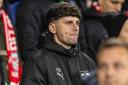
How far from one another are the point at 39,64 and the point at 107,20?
272cm

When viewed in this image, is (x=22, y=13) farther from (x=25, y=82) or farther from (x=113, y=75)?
(x=113, y=75)

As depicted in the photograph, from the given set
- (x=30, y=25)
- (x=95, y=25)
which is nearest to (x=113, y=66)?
(x=30, y=25)

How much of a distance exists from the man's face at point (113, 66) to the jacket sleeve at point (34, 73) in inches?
93.8

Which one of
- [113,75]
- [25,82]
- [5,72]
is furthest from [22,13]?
[113,75]

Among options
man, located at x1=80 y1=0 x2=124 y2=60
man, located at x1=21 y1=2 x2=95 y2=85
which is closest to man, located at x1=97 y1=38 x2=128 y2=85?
man, located at x1=21 y1=2 x2=95 y2=85

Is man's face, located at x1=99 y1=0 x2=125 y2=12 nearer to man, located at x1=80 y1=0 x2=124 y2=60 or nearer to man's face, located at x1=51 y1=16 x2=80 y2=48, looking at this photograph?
man, located at x1=80 y1=0 x2=124 y2=60

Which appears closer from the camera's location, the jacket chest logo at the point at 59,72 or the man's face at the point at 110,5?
the jacket chest logo at the point at 59,72

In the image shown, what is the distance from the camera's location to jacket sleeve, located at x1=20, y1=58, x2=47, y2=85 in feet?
18.1

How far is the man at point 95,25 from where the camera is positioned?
7.33m

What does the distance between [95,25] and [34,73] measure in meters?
2.22

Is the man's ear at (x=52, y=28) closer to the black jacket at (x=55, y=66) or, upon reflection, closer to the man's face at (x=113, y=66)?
the black jacket at (x=55, y=66)

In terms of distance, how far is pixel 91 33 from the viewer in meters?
7.45

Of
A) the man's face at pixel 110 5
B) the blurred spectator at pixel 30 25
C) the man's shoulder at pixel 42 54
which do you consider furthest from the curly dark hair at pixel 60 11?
the man's face at pixel 110 5

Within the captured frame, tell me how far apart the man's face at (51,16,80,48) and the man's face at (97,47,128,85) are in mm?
2652
